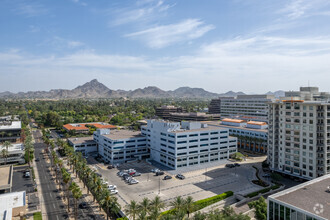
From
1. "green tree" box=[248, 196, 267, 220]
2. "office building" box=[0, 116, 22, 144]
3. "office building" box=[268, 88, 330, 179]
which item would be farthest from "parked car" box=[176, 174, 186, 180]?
"office building" box=[0, 116, 22, 144]

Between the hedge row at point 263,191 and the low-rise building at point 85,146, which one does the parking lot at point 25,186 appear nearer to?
the low-rise building at point 85,146

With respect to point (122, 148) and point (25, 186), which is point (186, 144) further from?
point (25, 186)

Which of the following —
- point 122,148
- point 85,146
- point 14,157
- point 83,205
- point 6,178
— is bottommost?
A: point 83,205

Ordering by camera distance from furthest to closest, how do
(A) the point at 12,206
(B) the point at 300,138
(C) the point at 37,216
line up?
1. (B) the point at 300,138
2. (A) the point at 12,206
3. (C) the point at 37,216

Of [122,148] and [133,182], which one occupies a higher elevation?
[122,148]

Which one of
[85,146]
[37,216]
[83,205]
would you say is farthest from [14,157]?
[83,205]

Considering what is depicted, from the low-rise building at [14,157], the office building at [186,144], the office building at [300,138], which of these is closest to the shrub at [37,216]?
the office building at [186,144]
